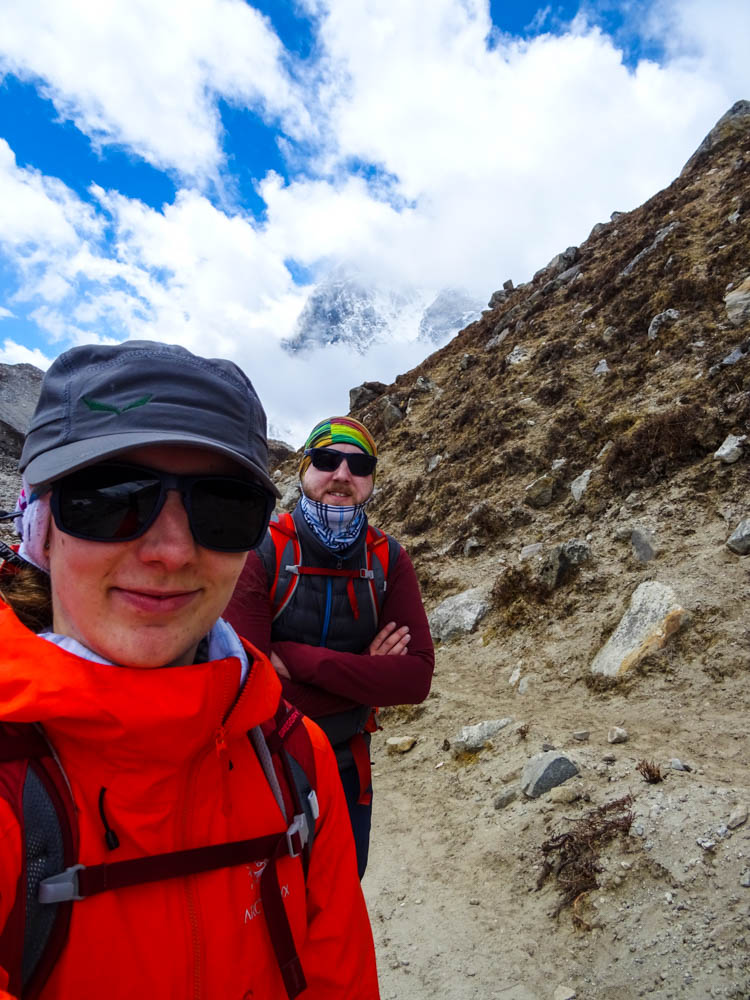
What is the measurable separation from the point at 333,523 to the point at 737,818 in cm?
347

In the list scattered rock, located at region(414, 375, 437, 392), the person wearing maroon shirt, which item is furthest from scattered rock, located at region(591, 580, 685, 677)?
scattered rock, located at region(414, 375, 437, 392)

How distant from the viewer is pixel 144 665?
132cm

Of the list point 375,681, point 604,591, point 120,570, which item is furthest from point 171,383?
point 604,591

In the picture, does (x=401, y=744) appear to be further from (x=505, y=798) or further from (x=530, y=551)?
(x=530, y=551)

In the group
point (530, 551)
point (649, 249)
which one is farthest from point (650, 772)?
point (649, 249)

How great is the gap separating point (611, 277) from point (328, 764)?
1691 centimetres

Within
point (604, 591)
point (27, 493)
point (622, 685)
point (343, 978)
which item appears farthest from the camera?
point (604, 591)

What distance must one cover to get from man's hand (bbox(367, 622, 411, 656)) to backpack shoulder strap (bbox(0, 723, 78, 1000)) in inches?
82.4

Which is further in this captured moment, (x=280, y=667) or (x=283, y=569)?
(x=283, y=569)

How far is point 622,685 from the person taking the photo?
5.92 metres

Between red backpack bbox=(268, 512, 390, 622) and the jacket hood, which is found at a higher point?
red backpack bbox=(268, 512, 390, 622)

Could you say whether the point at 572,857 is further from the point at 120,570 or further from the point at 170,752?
the point at 120,570

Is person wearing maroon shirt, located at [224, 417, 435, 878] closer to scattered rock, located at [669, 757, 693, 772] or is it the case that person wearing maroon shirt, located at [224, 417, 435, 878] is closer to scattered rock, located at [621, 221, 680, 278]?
scattered rock, located at [669, 757, 693, 772]

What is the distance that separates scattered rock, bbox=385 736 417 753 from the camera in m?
6.95
